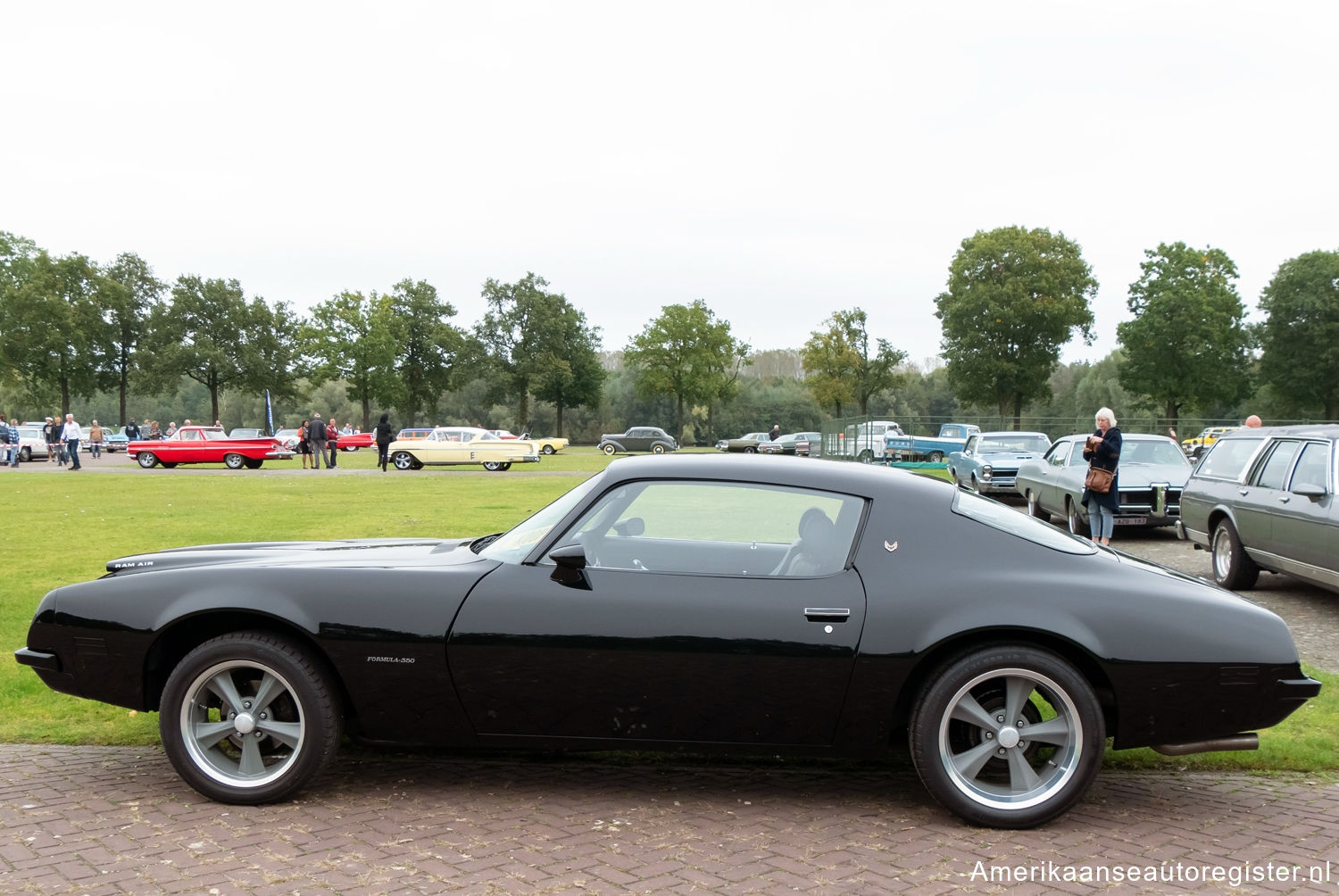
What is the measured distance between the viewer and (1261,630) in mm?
3781

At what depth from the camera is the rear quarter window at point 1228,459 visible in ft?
32.2

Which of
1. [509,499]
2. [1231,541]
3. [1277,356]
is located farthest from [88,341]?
[1277,356]

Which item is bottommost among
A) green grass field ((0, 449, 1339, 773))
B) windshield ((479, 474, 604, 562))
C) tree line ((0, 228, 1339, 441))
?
green grass field ((0, 449, 1339, 773))

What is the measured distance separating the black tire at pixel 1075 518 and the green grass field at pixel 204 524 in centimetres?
778

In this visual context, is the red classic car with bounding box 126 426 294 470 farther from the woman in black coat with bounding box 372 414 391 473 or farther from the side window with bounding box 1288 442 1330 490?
the side window with bounding box 1288 442 1330 490

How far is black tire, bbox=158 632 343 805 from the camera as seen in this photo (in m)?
3.90

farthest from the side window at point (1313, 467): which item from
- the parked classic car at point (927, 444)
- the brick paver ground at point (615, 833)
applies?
the parked classic car at point (927, 444)

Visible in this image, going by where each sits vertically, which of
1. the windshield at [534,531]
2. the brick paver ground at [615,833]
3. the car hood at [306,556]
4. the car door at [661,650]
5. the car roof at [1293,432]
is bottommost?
the brick paver ground at [615,833]

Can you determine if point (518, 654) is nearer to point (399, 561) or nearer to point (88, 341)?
point (399, 561)

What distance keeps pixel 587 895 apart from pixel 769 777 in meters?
1.39

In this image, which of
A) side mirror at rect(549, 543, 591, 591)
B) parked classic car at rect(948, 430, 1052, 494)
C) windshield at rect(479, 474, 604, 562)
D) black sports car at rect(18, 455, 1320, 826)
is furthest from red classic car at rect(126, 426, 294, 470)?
side mirror at rect(549, 543, 591, 591)

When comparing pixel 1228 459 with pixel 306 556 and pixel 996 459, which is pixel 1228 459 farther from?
pixel 996 459

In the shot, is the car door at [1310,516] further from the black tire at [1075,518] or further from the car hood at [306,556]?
the car hood at [306,556]

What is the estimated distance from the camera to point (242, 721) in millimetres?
3945
